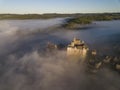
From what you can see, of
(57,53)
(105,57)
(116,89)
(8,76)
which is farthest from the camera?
(57,53)

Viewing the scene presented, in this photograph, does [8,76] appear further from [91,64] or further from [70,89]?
[91,64]

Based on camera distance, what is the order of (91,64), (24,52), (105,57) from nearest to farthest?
(91,64), (105,57), (24,52)

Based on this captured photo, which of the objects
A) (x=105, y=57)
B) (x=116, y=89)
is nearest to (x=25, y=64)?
(x=105, y=57)

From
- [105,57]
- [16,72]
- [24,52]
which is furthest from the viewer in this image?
[24,52]

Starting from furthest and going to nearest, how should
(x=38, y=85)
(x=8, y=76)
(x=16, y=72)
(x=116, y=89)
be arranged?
(x=16, y=72) → (x=8, y=76) → (x=38, y=85) → (x=116, y=89)

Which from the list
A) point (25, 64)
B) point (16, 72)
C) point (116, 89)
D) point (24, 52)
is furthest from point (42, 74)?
point (24, 52)

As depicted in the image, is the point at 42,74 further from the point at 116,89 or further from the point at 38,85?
the point at 116,89

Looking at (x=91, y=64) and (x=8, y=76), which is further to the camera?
(x=91, y=64)

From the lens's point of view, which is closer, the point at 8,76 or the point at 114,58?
the point at 8,76
